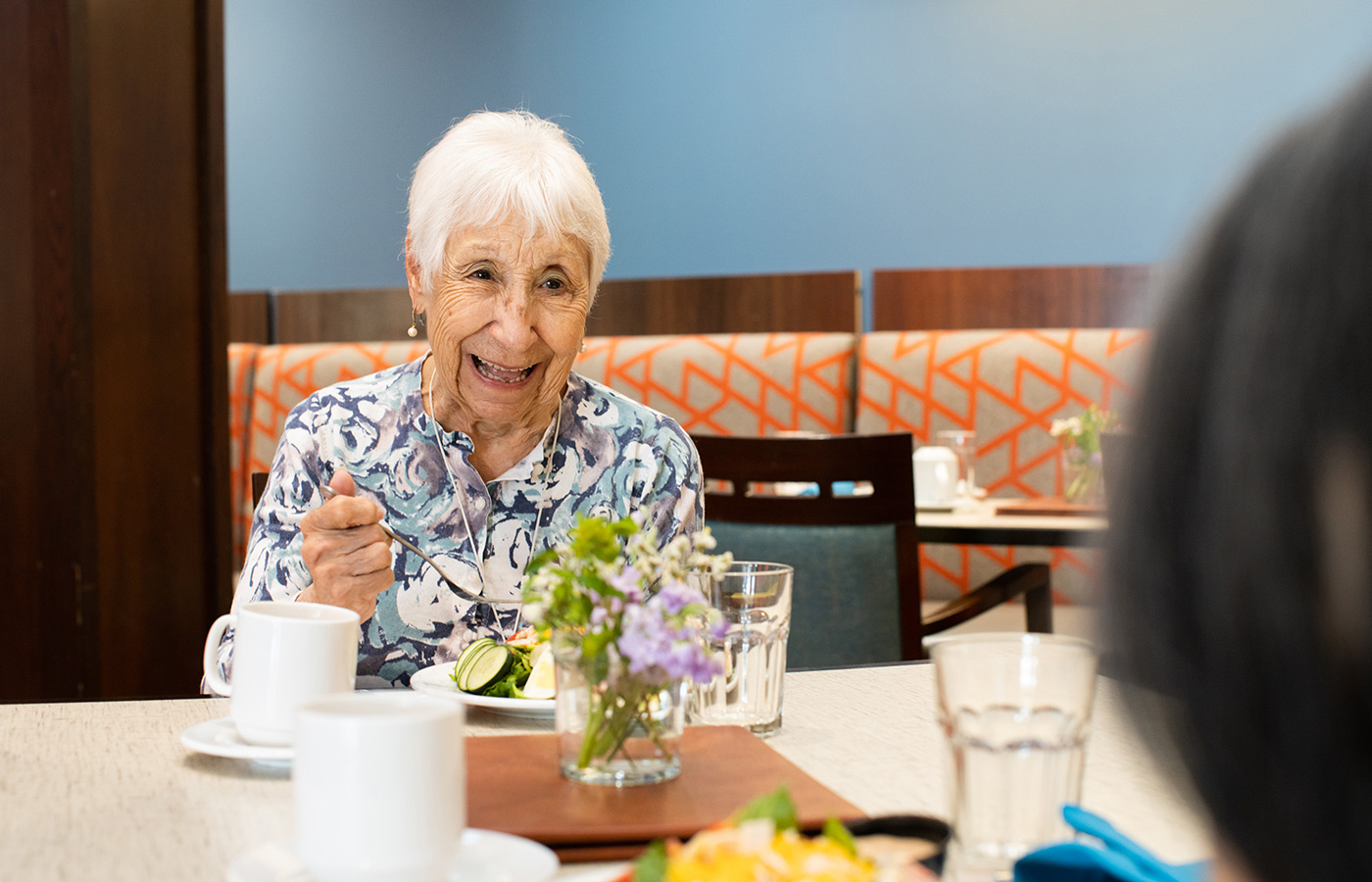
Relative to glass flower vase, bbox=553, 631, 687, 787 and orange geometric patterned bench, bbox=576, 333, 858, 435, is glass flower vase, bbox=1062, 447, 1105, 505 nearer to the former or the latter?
orange geometric patterned bench, bbox=576, 333, 858, 435

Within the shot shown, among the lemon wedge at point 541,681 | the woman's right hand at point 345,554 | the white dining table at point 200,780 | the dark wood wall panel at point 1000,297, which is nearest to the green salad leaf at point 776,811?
the white dining table at point 200,780

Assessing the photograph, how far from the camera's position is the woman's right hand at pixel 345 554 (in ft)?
3.70

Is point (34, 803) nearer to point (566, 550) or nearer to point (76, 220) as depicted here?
point (566, 550)

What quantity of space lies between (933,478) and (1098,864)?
2434 mm

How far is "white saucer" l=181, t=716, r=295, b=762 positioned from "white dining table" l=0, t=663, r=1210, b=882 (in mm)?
12

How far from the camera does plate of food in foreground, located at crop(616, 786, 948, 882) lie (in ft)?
1.42

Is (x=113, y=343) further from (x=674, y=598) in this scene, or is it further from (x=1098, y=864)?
(x=1098, y=864)

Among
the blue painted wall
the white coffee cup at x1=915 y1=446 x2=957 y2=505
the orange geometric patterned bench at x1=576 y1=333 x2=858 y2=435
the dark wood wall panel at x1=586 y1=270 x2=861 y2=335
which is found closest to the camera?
the white coffee cup at x1=915 y1=446 x2=957 y2=505

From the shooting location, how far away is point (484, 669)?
1.04 meters

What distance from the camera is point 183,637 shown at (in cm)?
238

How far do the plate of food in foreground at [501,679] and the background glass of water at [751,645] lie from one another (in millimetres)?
145

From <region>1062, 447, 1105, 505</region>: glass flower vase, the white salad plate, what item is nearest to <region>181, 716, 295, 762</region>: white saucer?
the white salad plate

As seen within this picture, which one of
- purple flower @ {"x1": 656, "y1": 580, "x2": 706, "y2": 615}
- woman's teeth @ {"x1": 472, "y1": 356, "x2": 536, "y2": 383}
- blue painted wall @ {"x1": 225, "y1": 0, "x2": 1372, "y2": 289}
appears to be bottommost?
purple flower @ {"x1": 656, "y1": 580, "x2": 706, "y2": 615}

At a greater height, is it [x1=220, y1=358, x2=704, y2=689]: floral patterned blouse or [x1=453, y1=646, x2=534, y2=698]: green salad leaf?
[x1=220, y1=358, x2=704, y2=689]: floral patterned blouse
